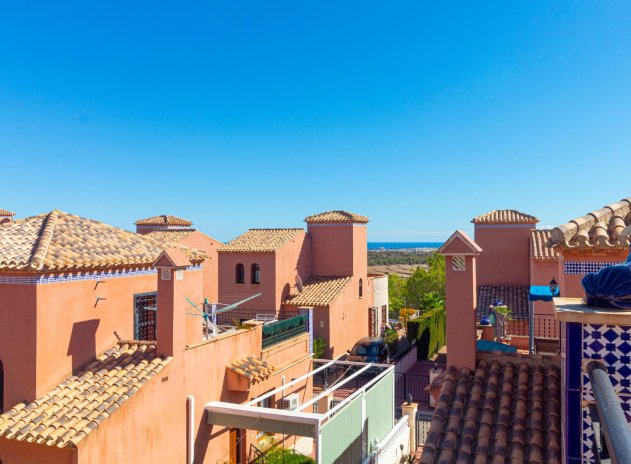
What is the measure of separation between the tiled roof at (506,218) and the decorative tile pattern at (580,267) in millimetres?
16948

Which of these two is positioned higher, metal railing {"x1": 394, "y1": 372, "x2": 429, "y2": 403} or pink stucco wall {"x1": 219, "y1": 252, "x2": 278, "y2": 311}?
pink stucco wall {"x1": 219, "y1": 252, "x2": 278, "y2": 311}

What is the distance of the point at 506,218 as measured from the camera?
83.8 ft

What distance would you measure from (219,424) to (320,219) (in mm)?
17287

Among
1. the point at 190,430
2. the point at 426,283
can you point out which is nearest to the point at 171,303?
the point at 190,430

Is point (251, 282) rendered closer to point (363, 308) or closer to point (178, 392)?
point (363, 308)

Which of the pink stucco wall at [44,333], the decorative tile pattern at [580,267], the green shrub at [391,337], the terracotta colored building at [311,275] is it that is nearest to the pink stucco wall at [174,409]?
the pink stucco wall at [44,333]

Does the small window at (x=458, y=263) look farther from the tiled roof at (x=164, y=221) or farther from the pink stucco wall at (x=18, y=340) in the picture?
the tiled roof at (x=164, y=221)

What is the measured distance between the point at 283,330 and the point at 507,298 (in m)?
14.1

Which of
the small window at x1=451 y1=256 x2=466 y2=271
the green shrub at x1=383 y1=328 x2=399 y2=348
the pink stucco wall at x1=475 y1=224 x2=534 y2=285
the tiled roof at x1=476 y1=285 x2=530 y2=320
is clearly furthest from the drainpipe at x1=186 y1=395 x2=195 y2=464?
the pink stucco wall at x1=475 y1=224 x2=534 y2=285

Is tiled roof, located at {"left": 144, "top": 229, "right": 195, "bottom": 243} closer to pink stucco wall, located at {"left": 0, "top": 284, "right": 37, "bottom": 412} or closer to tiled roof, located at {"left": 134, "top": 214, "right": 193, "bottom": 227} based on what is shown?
tiled roof, located at {"left": 134, "top": 214, "right": 193, "bottom": 227}

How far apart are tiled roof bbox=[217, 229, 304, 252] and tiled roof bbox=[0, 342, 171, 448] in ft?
47.4

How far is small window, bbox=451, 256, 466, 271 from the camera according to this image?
24.5 feet

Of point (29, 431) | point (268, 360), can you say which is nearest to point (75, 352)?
point (29, 431)

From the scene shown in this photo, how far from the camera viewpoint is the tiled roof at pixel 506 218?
25.1 meters
